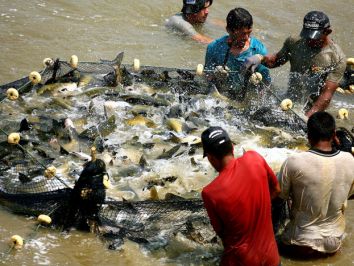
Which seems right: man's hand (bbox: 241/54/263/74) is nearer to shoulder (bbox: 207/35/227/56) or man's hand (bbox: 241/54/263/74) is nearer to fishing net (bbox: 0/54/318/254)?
shoulder (bbox: 207/35/227/56)

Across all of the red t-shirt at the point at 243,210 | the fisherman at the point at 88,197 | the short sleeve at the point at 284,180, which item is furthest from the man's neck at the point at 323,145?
the fisherman at the point at 88,197

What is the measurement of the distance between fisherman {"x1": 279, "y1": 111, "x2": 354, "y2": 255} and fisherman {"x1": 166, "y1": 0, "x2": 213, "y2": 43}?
568 centimetres

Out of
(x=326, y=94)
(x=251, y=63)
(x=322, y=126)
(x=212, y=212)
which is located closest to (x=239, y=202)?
(x=212, y=212)

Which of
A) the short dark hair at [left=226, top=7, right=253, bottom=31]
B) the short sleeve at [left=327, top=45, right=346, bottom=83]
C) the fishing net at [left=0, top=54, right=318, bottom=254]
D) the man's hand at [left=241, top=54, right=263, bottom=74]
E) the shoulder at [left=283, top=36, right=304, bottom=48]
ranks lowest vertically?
the fishing net at [left=0, top=54, right=318, bottom=254]

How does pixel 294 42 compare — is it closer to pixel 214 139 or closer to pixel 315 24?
pixel 315 24

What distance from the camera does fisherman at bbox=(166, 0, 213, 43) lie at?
989cm

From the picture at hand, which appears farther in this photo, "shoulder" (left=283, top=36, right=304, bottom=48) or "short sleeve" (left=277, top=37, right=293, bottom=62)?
"short sleeve" (left=277, top=37, right=293, bottom=62)

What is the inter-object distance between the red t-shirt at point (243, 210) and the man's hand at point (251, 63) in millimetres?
2918

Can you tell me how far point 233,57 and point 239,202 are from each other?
3.66 meters

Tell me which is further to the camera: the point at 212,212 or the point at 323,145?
the point at 323,145

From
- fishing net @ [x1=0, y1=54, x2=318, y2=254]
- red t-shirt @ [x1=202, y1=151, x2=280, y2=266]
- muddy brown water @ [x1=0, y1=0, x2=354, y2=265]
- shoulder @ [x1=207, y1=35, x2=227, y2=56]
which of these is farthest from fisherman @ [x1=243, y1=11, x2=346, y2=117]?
red t-shirt @ [x1=202, y1=151, x2=280, y2=266]

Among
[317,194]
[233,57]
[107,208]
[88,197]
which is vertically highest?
[233,57]

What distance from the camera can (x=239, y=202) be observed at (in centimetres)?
363

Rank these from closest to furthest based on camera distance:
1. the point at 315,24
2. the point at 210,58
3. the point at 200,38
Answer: the point at 315,24
the point at 210,58
the point at 200,38
